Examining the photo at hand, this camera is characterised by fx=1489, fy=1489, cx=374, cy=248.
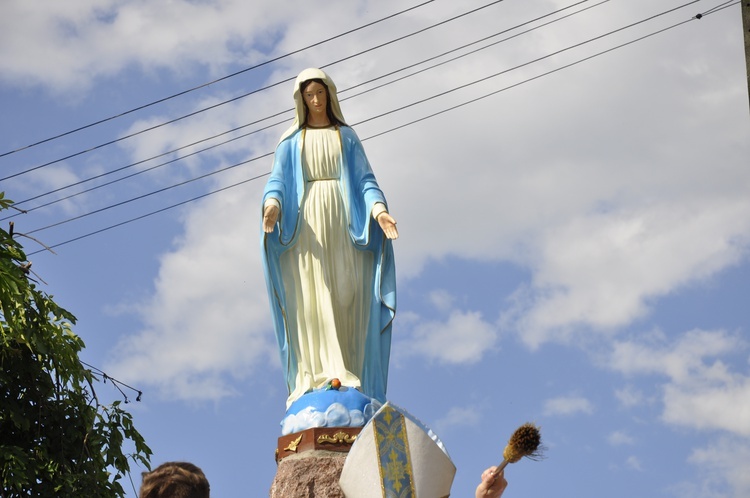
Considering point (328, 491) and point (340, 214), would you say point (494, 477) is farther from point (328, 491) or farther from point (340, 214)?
point (340, 214)

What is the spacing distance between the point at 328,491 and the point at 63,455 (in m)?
1.52

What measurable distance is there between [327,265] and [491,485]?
4.26 m

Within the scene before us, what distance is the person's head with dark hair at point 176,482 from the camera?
5.12 meters

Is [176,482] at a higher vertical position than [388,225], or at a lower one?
lower

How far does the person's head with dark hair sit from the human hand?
101 cm

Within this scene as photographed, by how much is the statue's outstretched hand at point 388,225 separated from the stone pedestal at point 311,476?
1.44 metres

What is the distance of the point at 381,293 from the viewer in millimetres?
9664

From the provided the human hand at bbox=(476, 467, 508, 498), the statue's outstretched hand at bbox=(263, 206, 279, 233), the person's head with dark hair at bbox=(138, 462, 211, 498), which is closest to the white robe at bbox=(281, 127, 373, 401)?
the statue's outstretched hand at bbox=(263, 206, 279, 233)

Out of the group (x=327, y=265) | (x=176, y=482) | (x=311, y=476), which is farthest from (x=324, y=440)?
(x=176, y=482)

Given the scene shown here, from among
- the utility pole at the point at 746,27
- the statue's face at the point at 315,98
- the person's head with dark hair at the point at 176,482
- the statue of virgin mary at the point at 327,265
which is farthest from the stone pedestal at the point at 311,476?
the person's head with dark hair at the point at 176,482

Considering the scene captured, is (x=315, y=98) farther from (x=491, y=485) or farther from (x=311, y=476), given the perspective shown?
(x=491, y=485)

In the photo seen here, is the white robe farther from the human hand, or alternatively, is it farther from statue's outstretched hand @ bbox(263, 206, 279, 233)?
the human hand

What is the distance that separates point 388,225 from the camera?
940 centimetres

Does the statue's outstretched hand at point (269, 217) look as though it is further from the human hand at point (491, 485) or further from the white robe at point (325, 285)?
the human hand at point (491, 485)
